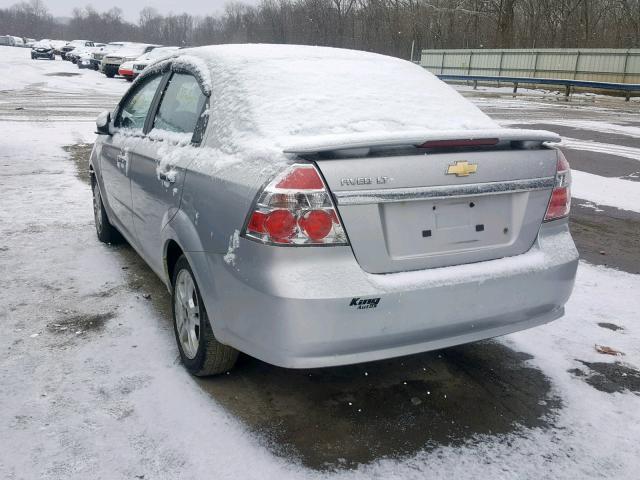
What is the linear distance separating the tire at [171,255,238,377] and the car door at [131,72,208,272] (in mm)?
318

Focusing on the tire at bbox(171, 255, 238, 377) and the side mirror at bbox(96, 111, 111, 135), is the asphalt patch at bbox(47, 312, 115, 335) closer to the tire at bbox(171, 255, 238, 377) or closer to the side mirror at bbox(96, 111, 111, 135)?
the tire at bbox(171, 255, 238, 377)

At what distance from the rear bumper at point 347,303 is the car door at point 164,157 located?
1.94 ft

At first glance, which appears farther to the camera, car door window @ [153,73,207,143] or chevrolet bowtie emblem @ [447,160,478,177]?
car door window @ [153,73,207,143]

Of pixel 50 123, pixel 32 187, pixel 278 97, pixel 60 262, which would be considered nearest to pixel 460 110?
pixel 278 97

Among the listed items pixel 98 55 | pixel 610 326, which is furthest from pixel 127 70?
pixel 610 326

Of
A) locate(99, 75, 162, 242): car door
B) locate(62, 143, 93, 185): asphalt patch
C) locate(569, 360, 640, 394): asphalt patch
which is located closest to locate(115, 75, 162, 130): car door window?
locate(99, 75, 162, 242): car door

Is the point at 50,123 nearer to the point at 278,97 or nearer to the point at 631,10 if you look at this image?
the point at 278,97

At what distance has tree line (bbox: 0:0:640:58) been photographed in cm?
4444

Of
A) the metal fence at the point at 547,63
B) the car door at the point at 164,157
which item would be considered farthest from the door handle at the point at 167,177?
the metal fence at the point at 547,63

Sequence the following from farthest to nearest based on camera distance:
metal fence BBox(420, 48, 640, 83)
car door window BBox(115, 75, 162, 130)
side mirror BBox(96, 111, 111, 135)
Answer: metal fence BBox(420, 48, 640, 83), side mirror BBox(96, 111, 111, 135), car door window BBox(115, 75, 162, 130)

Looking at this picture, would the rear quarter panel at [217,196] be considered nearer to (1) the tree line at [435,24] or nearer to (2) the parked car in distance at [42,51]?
(1) the tree line at [435,24]

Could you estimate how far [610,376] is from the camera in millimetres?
3398

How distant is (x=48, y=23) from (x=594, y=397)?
176118 millimetres

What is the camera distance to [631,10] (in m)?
45.1
